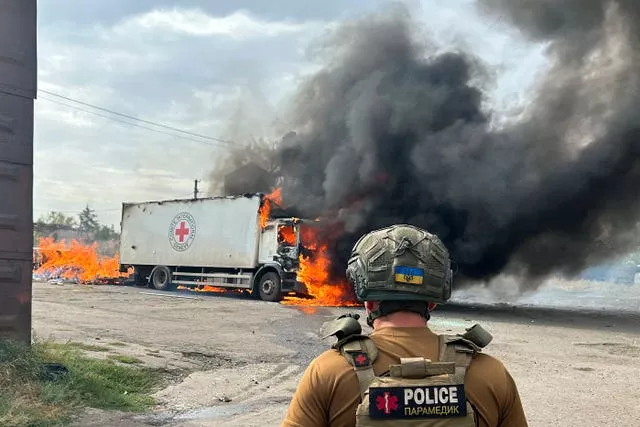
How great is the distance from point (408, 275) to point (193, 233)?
20.4 m

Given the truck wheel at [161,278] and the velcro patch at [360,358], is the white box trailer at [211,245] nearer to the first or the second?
the truck wheel at [161,278]

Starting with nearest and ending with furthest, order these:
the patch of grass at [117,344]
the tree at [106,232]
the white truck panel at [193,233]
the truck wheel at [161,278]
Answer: the patch of grass at [117,344], the white truck panel at [193,233], the truck wheel at [161,278], the tree at [106,232]

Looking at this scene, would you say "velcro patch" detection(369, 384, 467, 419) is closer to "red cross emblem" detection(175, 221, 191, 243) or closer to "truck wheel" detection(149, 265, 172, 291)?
"red cross emblem" detection(175, 221, 191, 243)

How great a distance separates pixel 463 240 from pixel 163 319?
10807 millimetres

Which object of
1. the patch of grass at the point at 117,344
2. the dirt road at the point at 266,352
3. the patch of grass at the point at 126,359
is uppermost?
the patch of grass at the point at 126,359

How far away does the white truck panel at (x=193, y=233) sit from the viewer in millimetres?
19656

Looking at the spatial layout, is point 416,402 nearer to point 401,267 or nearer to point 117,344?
point 401,267

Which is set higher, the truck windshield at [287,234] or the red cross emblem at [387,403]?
the truck windshield at [287,234]

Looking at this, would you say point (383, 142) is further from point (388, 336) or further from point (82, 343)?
point (388, 336)

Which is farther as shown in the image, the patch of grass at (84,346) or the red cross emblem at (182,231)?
the red cross emblem at (182,231)

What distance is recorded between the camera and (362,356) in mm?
1700

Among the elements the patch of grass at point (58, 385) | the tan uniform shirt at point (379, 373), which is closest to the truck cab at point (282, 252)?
the patch of grass at point (58, 385)

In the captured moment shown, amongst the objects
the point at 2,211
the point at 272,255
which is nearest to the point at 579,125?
the point at 272,255

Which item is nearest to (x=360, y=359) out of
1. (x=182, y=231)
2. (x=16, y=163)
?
(x=16, y=163)
